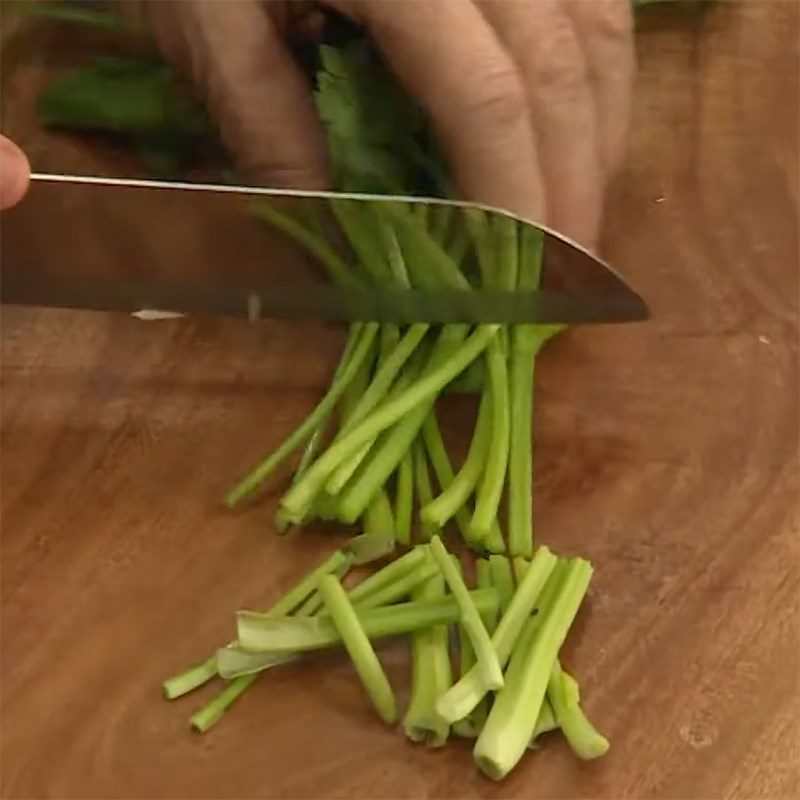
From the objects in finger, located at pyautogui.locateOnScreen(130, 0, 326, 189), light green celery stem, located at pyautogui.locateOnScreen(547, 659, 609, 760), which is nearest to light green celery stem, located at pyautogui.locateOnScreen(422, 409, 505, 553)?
light green celery stem, located at pyautogui.locateOnScreen(547, 659, 609, 760)

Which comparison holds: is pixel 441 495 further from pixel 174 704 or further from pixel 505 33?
pixel 505 33

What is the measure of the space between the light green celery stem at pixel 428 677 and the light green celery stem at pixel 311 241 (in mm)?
248

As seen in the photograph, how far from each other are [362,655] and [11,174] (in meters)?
0.40

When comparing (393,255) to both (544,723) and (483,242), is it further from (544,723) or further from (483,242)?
(544,723)

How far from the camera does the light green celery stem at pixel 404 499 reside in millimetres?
956

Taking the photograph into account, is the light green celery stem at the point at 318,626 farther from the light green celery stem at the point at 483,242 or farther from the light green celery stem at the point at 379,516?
the light green celery stem at the point at 483,242

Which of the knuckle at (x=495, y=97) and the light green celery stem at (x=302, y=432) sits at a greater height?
the knuckle at (x=495, y=97)

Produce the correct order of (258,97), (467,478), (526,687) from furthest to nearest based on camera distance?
(258,97)
(467,478)
(526,687)

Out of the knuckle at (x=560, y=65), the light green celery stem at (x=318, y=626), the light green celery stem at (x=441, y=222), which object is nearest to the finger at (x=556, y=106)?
the knuckle at (x=560, y=65)

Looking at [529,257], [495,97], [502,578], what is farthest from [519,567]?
[495,97]

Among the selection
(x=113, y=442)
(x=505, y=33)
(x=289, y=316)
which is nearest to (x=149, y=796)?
(x=113, y=442)

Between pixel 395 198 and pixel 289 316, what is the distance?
0.16 metres

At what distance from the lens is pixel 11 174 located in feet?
2.87

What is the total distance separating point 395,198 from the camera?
0.95 m
